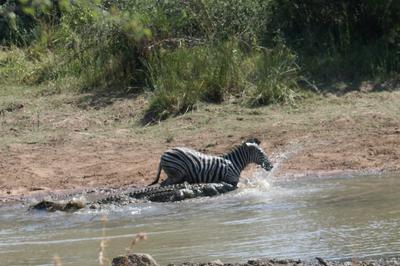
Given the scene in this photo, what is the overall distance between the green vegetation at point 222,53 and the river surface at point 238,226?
3809mm

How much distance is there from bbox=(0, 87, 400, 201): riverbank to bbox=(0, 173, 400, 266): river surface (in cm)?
116

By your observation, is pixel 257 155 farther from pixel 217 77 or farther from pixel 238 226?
pixel 217 77

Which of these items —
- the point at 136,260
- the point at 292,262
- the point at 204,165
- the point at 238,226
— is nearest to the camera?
the point at 136,260

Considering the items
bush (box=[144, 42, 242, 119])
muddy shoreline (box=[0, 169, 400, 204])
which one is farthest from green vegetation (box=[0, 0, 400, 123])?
muddy shoreline (box=[0, 169, 400, 204])

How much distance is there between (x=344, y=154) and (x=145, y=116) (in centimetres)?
368

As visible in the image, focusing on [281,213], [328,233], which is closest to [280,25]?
[281,213]

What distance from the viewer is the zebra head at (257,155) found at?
11.7 meters

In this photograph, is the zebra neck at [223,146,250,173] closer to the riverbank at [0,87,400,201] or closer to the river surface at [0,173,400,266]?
the river surface at [0,173,400,266]

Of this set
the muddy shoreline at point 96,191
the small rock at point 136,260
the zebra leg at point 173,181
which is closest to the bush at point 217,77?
the muddy shoreline at point 96,191

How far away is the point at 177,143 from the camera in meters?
13.3

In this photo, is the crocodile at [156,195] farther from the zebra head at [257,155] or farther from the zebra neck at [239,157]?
the zebra head at [257,155]

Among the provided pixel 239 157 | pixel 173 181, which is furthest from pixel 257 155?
pixel 173 181

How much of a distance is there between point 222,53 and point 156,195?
5.09m

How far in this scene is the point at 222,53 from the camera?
49.8 ft
